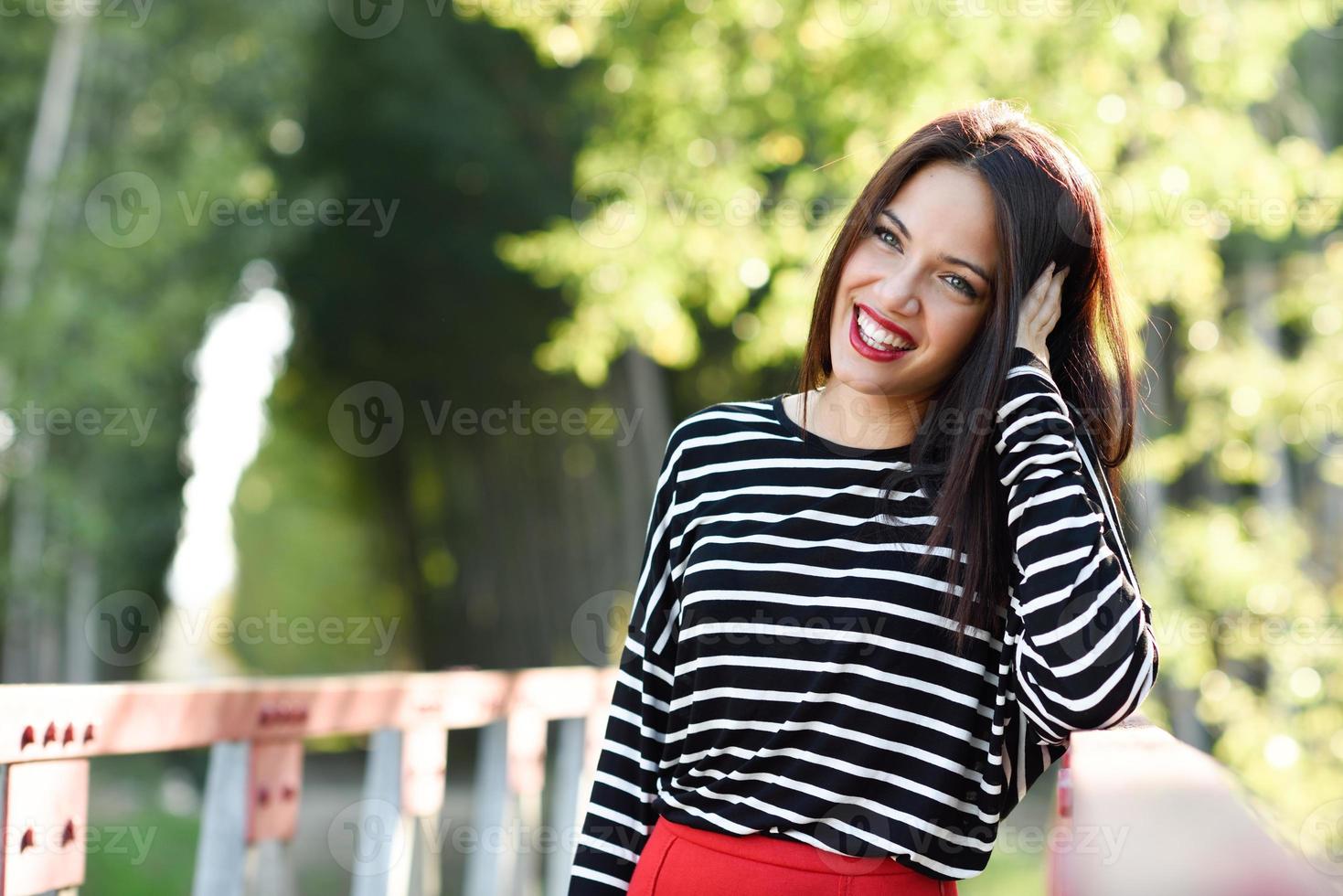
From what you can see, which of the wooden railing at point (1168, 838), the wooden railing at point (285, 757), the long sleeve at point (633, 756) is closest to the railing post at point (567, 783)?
the wooden railing at point (285, 757)

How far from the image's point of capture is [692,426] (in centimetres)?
216

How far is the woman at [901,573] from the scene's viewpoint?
1809 millimetres

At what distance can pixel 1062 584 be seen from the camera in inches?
68.5

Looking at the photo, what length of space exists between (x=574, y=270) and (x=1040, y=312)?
5563 mm

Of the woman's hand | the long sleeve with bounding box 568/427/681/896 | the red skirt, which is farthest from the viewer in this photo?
the long sleeve with bounding box 568/427/681/896

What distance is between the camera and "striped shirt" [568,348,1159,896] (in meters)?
1.75

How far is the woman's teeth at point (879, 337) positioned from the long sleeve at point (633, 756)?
392 mm

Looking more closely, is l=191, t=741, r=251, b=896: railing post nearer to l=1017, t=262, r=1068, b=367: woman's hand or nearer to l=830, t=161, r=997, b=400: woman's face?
l=830, t=161, r=997, b=400: woman's face

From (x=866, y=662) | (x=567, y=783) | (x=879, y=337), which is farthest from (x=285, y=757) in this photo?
(x=567, y=783)

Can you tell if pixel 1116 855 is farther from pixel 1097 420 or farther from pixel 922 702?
pixel 1097 420

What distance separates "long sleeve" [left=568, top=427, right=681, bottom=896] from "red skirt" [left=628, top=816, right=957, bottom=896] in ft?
0.39

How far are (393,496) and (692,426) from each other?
68.1 ft

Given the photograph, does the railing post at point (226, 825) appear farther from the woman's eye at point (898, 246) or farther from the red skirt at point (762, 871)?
the woman's eye at point (898, 246)

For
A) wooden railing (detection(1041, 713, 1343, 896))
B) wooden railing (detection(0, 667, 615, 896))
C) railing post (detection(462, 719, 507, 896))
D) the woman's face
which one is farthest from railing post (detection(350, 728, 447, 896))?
wooden railing (detection(1041, 713, 1343, 896))
